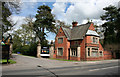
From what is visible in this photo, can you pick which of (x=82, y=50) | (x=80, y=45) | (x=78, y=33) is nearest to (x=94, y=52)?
(x=82, y=50)

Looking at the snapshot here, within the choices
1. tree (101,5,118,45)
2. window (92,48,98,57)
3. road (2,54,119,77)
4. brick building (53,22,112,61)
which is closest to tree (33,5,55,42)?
brick building (53,22,112,61)

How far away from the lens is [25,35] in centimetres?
4950

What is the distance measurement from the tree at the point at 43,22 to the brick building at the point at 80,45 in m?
10.7

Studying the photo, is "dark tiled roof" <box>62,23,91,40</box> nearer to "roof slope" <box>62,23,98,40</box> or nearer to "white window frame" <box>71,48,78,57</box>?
"roof slope" <box>62,23,98,40</box>

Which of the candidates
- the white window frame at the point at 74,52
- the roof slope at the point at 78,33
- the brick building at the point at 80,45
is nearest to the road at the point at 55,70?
the brick building at the point at 80,45

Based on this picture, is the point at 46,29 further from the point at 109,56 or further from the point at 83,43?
the point at 109,56

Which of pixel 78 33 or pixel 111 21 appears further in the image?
pixel 78 33

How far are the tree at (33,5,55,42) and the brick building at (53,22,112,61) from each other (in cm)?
1070

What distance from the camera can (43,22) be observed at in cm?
3894

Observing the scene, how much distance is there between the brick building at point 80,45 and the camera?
26250 mm

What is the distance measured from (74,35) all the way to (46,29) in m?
15.2

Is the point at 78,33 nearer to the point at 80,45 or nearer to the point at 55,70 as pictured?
the point at 80,45

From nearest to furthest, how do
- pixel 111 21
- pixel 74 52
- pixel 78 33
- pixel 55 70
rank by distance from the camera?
pixel 111 21, pixel 55 70, pixel 74 52, pixel 78 33

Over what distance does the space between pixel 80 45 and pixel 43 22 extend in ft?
61.5
